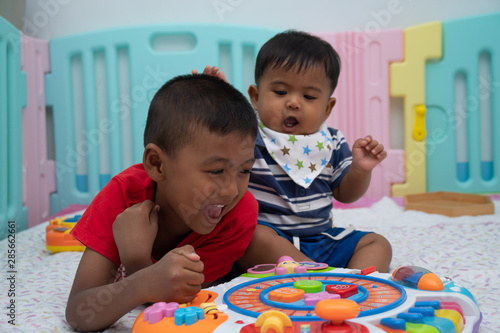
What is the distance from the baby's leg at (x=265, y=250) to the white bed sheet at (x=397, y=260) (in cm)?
22

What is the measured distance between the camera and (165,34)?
1.87m

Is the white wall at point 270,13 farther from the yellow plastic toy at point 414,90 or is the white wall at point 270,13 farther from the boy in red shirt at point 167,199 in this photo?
the boy in red shirt at point 167,199

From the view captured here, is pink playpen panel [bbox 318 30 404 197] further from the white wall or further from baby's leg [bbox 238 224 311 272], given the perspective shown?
baby's leg [bbox 238 224 311 272]

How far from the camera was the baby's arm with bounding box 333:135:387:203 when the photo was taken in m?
1.00

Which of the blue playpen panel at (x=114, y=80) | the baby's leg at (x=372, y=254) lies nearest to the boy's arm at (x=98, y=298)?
the baby's leg at (x=372, y=254)

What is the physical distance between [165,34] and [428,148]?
3.54 feet

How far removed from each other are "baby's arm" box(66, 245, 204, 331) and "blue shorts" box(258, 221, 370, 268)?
40cm

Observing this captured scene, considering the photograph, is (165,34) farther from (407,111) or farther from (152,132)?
(152,132)

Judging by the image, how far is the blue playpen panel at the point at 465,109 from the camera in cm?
187

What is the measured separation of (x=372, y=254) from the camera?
3.08ft

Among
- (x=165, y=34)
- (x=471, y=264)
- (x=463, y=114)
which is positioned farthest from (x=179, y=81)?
(x=463, y=114)

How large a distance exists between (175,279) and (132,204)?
8.0 inches

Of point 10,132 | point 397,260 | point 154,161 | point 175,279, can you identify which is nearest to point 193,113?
point 154,161

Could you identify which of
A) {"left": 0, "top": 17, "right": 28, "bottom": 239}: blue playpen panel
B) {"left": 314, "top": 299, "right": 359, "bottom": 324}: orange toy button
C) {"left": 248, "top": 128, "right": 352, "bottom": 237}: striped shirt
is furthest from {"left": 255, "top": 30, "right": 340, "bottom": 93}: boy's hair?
{"left": 0, "top": 17, "right": 28, "bottom": 239}: blue playpen panel
